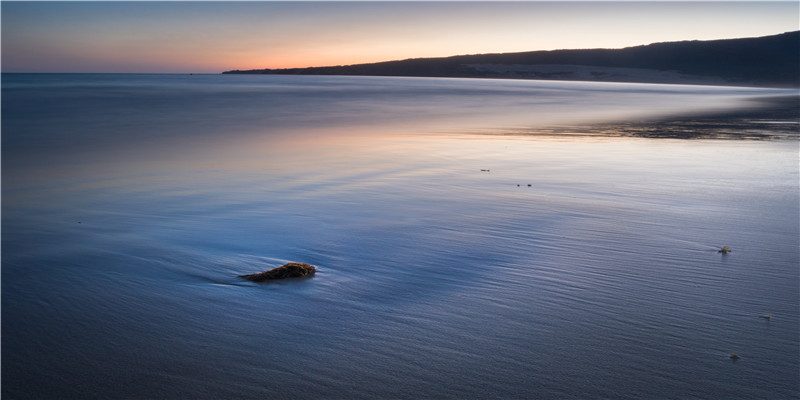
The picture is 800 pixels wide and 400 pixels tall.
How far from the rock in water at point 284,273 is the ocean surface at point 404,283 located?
0.08 m

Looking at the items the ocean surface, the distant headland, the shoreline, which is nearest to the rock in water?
the ocean surface

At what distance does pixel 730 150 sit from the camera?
930 centimetres

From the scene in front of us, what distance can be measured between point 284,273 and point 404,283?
2.28 ft

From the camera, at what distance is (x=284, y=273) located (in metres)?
3.32

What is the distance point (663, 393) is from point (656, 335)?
1.61 ft

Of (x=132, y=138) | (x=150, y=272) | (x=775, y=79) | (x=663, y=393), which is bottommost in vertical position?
(x=663, y=393)

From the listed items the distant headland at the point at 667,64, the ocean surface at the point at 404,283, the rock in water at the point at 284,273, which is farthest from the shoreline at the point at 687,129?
the distant headland at the point at 667,64

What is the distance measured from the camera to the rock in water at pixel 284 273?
10.8 ft

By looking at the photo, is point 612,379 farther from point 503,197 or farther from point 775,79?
point 775,79

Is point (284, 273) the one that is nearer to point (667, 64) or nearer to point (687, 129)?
point (687, 129)

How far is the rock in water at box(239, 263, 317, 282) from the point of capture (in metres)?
3.28

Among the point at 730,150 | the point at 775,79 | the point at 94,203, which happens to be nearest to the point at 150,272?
the point at 94,203

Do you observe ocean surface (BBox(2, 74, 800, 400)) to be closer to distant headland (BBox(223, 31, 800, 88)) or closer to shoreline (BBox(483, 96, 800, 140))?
shoreline (BBox(483, 96, 800, 140))

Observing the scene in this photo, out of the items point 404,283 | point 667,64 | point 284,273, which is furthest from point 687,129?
point 667,64
